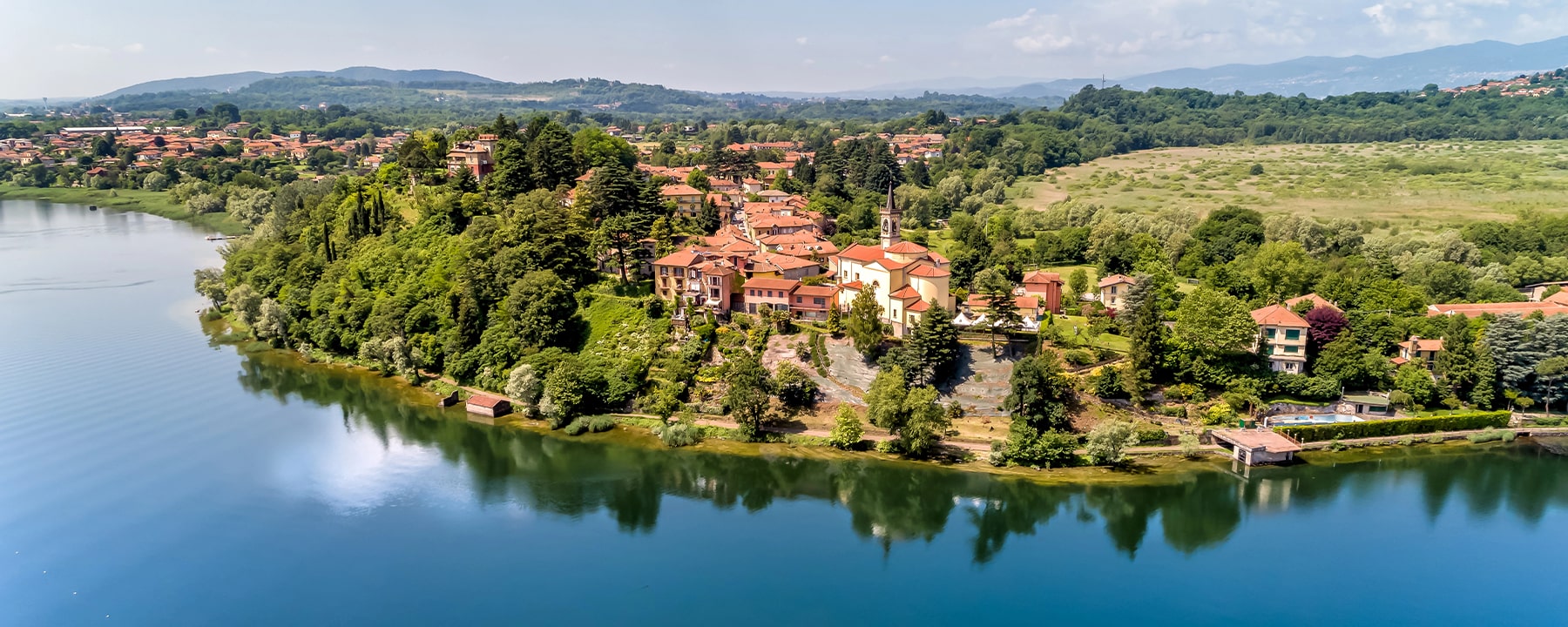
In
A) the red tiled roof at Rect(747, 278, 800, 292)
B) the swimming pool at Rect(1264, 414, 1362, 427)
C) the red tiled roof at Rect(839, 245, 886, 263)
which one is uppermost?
the red tiled roof at Rect(839, 245, 886, 263)

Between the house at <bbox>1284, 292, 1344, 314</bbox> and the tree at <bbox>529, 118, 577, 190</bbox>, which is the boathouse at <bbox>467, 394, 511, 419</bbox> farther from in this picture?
the house at <bbox>1284, 292, 1344, 314</bbox>

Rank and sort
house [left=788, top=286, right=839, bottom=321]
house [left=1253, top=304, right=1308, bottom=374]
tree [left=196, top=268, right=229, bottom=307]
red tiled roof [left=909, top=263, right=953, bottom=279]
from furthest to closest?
1. tree [left=196, top=268, right=229, bottom=307]
2. house [left=788, top=286, right=839, bottom=321]
3. red tiled roof [left=909, top=263, right=953, bottom=279]
4. house [left=1253, top=304, right=1308, bottom=374]

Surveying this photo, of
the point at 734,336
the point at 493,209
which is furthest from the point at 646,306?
the point at 493,209

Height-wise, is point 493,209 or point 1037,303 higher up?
point 493,209

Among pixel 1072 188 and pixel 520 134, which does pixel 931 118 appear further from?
pixel 520 134

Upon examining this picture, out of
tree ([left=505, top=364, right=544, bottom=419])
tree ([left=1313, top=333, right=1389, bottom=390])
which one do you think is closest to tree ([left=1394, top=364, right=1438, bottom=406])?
tree ([left=1313, top=333, right=1389, bottom=390])

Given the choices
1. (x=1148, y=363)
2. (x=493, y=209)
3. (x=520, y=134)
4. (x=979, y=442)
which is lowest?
(x=979, y=442)
